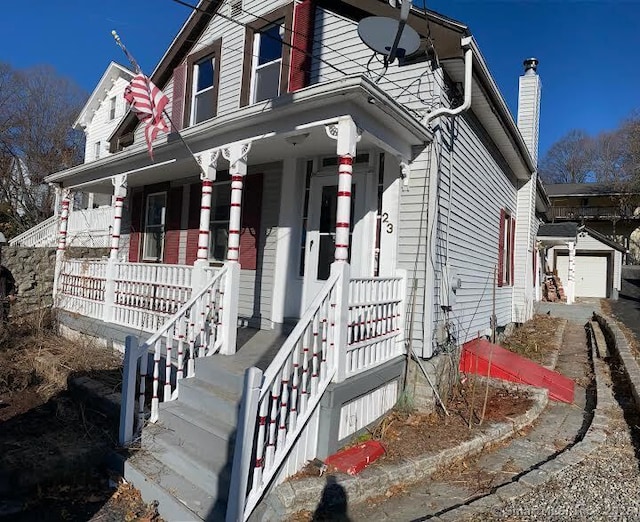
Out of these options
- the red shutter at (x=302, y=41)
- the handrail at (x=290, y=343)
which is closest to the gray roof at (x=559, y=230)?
the red shutter at (x=302, y=41)

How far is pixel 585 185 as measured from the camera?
129 ft

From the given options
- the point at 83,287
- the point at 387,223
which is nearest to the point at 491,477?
the point at 387,223

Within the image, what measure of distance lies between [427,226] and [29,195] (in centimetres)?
2703

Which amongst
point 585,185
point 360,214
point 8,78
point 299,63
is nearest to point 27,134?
point 8,78

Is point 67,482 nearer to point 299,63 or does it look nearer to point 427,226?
point 427,226

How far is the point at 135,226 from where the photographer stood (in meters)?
9.72

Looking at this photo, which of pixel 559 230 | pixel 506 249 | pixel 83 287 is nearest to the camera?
pixel 83 287

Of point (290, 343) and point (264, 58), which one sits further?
point (264, 58)

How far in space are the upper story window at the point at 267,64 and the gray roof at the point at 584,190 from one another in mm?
35682

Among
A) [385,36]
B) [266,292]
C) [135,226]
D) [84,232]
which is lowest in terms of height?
[266,292]

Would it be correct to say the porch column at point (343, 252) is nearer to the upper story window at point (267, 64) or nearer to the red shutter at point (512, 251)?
the upper story window at point (267, 64)

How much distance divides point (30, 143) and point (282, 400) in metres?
29.6

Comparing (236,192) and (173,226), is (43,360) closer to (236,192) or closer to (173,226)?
(173,226)

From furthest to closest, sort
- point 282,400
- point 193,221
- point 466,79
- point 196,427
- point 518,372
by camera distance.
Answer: point 193,221 → point 518,372 → point 466,79 → point 196,427 → point 282,400
